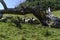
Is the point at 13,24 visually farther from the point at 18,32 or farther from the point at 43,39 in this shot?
the point at 43,39

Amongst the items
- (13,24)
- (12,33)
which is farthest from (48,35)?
(13,24)

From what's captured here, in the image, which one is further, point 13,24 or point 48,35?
point 13,24

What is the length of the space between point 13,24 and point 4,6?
18.1 ft

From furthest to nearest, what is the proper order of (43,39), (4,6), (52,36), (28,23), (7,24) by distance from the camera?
1. (4,6)
2. (28,23)
3. (7,24)
4. (52,36)
5. (43,39)

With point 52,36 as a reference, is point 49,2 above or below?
below

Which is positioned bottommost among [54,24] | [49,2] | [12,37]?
[49,2]

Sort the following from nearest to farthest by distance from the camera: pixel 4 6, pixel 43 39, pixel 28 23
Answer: pixel 43 39
pixel 28 23
pixel 4 6

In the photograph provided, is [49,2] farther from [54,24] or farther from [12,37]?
[12,37]

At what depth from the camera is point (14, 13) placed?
19.1 m

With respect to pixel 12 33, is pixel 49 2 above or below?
below

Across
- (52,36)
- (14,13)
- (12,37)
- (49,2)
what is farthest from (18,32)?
(49,2)

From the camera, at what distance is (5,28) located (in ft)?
47.0

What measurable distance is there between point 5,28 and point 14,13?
4.93 m

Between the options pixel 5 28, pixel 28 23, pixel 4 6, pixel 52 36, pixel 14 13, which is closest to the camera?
pixel 52 36
